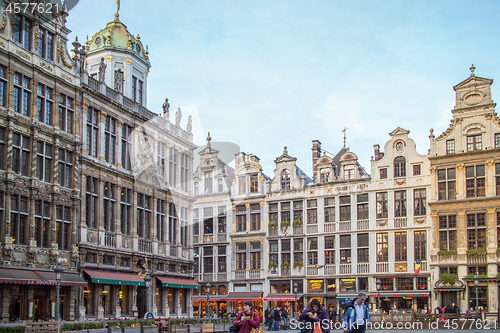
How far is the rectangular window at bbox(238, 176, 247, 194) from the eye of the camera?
4881 cm

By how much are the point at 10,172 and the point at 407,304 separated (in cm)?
2694

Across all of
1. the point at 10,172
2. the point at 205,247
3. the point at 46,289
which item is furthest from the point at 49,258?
the point at 205,247

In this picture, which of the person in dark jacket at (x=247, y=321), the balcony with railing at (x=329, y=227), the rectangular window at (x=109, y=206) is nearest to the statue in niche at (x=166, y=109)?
the rectangular window at (x=109, y=206)

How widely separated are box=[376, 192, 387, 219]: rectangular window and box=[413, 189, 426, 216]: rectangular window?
205 cm

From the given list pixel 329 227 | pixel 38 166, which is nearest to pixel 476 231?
pixel 329 227

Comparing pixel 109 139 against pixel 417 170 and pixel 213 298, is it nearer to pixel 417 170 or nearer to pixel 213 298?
pixel 213 298

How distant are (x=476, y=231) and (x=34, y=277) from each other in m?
26.9

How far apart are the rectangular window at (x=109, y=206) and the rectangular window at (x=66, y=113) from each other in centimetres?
407

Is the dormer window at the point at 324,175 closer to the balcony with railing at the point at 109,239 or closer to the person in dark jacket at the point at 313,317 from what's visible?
the balcony with railing at the point at 109,239

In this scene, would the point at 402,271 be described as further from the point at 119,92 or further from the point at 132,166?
the point at 119,92

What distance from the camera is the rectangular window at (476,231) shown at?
3950 cm

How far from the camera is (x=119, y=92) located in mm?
35062

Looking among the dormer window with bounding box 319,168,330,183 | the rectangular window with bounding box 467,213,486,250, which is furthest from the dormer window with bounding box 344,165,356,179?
the rectangular window with bounding box 467,213,486,250

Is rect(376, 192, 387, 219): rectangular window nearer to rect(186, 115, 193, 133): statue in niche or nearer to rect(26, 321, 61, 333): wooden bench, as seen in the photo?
rect(186, 115, 193, 133): statue in niche
